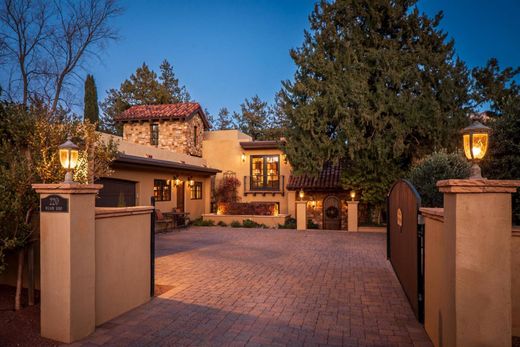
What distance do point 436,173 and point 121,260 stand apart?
28.0ft

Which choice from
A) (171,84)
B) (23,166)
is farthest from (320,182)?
(171,84)

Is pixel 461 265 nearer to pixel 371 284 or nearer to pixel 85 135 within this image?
pixel 371 284

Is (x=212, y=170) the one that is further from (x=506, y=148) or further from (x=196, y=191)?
(x=506, y=148)

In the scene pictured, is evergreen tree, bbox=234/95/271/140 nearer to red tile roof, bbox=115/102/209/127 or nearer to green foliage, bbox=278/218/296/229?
red tile roof, bbox=115/102/209/127

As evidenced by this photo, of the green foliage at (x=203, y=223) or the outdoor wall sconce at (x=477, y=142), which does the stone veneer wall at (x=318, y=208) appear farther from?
the outdoor wall sconce at (x=477, y=142)

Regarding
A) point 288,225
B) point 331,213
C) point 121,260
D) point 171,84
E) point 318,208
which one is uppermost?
point 171,84

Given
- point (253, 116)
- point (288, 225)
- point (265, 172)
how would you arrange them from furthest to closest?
1. point (253, 116)
2. point (265, 172)
3. point (288, 225)

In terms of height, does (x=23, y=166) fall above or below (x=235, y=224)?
above

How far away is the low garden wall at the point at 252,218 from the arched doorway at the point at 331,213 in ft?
8.20

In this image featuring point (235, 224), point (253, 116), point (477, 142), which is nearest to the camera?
point (477, 142)

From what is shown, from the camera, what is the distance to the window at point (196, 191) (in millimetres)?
19075

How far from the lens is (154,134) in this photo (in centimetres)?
2170

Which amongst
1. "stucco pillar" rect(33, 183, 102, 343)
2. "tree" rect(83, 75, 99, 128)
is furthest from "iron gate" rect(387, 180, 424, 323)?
"tree" rect(83, 75, 99, 128)

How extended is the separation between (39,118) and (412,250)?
6.71 meters
